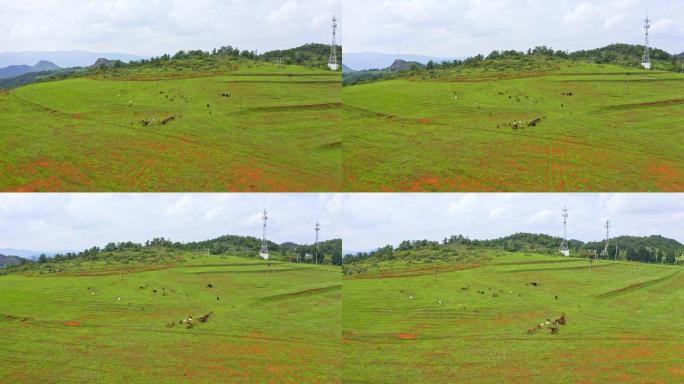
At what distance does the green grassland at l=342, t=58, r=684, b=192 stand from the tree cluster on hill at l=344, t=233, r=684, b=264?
A: 1498mm

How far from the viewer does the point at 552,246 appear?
1449 cm

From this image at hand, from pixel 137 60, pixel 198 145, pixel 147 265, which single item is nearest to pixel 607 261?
pixel 198 145

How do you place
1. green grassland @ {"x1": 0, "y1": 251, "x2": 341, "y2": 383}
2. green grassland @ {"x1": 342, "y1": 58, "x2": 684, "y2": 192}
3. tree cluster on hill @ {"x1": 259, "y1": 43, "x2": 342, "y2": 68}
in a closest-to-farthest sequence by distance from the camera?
1. green grassland @ {"x1": 0, "y1": 251, "x2": 341, "y2": 383}
2. green grassland @ {"x1": 342, "y1": 58, "x2": 684, "y2": 192}
3. tree cluster on hill @ {"x1": 259, "y1": 43, "x2": 342, "y2": 68}

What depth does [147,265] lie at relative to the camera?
14.6 meters

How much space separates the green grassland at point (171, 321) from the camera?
42.2 feet

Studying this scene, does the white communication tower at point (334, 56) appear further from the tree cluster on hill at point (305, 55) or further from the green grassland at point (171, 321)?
the green grassland at point (171, 321)

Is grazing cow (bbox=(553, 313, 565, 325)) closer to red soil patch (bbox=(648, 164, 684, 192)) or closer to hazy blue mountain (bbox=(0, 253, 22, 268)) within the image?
red soil patch (bbox=(648, 164, 684, 192))

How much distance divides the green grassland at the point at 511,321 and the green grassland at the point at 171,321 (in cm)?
95

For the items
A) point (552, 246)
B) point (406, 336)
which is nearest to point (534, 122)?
point (552, 246)

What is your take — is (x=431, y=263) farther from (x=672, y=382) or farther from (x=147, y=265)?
(x=147, y=265)

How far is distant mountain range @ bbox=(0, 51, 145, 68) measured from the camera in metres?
14.8

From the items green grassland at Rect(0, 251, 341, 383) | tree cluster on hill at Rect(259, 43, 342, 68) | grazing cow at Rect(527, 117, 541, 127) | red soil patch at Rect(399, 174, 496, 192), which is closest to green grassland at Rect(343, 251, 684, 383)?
green grassland at Rect(0, 251, 341, 383)

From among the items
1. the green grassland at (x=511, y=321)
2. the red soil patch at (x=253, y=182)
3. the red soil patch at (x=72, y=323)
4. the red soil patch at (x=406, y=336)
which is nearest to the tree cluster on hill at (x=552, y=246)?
the green grassland at (x=511, y=321)

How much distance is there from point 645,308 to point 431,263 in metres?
5.17
